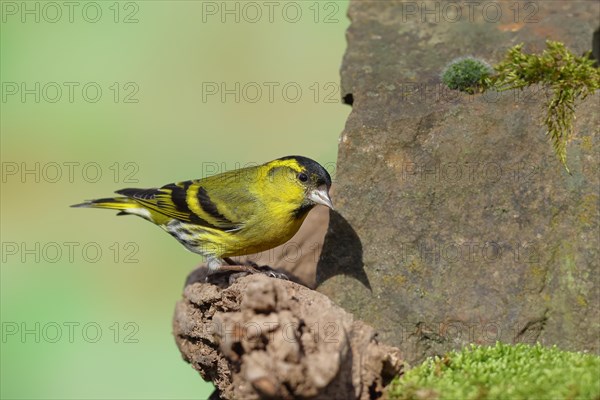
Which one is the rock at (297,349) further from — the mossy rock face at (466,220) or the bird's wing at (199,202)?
the bird's wing at (199,202)

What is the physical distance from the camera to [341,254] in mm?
6684

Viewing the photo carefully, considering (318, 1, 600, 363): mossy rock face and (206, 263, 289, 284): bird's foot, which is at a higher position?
(318, 1, 600, 363): mossy rock face

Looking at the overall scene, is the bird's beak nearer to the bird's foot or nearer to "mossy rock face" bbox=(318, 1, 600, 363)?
"mossy rock face" bbox=(318, 1, 600, 363)

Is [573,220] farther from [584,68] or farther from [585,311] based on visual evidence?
[584,68]

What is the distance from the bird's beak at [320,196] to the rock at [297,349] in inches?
48.0

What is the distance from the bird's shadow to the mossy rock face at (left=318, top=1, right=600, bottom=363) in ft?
0.09

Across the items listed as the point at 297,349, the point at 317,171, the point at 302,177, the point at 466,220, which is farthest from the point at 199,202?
the point at 297,349

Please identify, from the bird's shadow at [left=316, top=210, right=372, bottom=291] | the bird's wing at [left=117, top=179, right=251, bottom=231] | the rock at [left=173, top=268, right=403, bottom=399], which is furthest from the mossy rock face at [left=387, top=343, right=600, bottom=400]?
the bird's wing at [left=117, top=179, right=251, bottom=231]

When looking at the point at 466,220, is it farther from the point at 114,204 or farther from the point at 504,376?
the point at 114,204

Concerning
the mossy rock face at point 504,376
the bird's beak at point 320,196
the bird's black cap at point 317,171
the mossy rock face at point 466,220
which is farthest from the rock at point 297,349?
the bird's black cap at point 317,171

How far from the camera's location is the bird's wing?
286 inches

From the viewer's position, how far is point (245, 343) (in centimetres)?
484

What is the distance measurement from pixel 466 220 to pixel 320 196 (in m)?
1.23

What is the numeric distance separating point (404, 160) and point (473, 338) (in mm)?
1586
